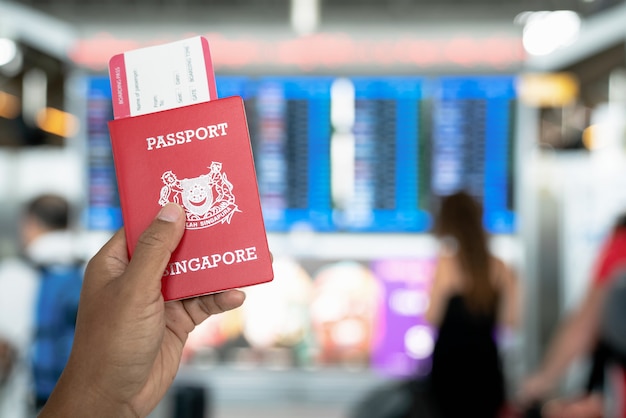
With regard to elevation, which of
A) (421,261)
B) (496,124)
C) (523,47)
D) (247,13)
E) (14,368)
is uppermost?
(247,13)

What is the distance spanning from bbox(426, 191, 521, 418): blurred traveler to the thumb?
2491 millimetres

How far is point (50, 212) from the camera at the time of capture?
4301mm

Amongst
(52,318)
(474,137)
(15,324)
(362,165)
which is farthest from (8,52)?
(474,137)

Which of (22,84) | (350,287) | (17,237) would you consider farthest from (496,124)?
(22,84)

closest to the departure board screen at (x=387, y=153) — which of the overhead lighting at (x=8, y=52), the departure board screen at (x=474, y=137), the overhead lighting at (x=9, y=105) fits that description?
the departure board screen at (x=474, y=137)

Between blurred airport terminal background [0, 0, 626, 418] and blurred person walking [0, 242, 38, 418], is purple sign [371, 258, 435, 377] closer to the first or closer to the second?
blurred airport terminal background [0, 0, 626, 418]

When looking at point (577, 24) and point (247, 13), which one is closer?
point (577, 24)

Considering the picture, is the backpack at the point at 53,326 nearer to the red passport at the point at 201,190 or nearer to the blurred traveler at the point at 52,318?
the blurred traveler at the point at 52,318

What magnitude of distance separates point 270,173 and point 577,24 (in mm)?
2324

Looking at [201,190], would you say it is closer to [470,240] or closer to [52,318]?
[470,240]

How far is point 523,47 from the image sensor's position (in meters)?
5.18

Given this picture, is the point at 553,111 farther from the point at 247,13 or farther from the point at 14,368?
the point at 14,368

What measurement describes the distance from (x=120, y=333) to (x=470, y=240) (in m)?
2.79

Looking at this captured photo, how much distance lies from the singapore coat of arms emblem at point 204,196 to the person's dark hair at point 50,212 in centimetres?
336
